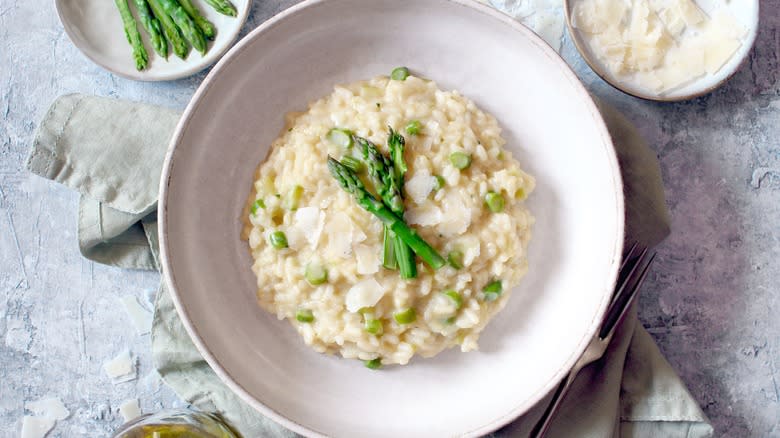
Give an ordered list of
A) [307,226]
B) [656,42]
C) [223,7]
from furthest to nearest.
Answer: [223,7]
[656,42]
[307,226]

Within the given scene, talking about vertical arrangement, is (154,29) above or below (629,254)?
above

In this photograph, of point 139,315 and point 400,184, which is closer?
point 400,184

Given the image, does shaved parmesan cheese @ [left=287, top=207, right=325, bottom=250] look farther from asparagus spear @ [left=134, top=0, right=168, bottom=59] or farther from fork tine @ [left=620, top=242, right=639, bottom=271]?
fork tine @ [left=620, top=242, right=639, bottom=271]

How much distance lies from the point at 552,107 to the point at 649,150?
24.2 inches

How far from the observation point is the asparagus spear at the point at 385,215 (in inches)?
125

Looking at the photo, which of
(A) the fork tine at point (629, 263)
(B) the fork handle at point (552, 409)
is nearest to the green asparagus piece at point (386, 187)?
(B) the fork handle at point (552, 409)

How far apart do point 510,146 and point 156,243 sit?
1933 millimetres

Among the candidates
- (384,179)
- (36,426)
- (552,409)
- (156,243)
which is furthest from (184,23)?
(552,409)

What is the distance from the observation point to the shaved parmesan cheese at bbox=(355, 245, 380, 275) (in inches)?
127

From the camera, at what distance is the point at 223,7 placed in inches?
150

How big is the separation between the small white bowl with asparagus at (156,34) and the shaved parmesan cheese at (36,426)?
195 cm

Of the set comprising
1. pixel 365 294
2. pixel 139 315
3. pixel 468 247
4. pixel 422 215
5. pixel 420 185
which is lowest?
pixel 139 315

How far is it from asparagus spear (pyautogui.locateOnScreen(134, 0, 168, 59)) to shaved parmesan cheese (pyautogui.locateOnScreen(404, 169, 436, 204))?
63.1 inches

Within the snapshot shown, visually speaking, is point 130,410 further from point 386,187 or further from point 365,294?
point 386,187
